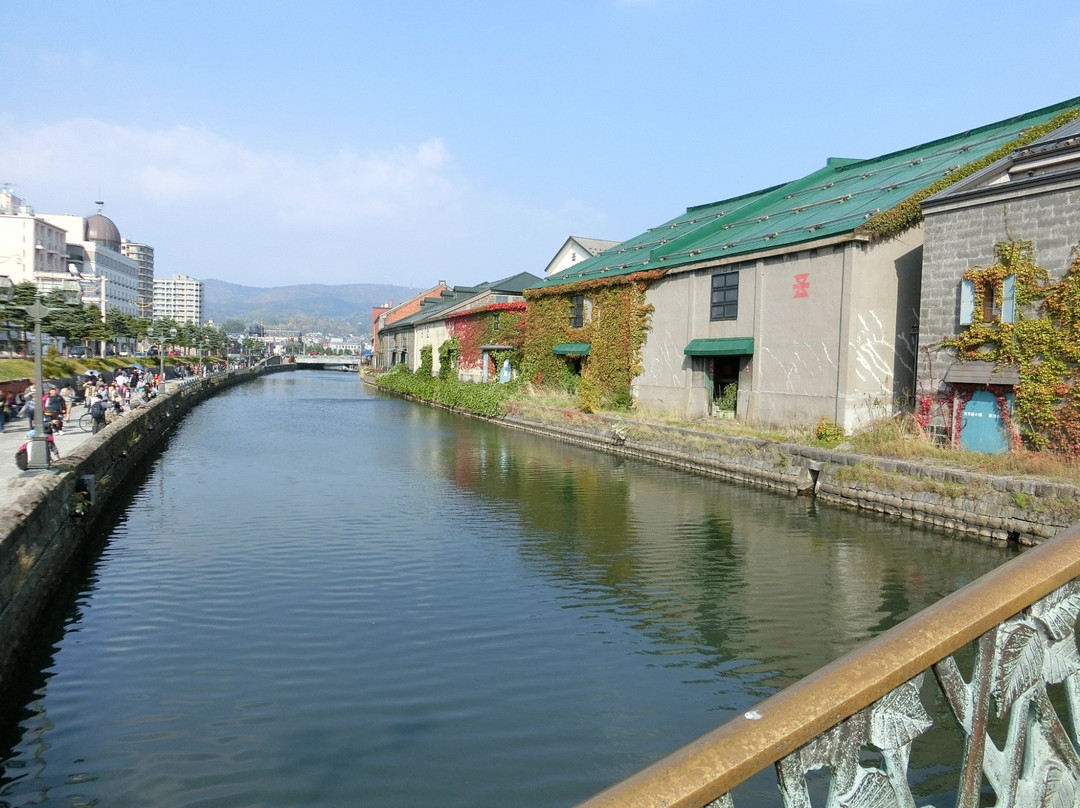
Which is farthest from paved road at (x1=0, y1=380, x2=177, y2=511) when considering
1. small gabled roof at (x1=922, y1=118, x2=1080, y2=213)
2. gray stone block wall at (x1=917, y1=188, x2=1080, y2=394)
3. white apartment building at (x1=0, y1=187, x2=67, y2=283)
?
white apartment building at (x1=0, y1=187, x2=67, y2=283)

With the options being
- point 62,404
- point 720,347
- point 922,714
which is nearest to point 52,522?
point 62,404

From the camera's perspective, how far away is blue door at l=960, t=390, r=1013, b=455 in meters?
18.0

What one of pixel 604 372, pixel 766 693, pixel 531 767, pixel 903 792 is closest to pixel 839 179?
pixel 604 372

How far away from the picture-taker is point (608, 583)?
40.6 ft

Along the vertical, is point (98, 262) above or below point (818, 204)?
above

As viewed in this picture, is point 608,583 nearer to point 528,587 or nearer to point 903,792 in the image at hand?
point 528,587

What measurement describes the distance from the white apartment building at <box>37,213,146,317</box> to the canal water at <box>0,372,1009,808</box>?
90.0m

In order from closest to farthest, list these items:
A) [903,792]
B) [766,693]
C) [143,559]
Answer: [903,792] < [766,693] < [143,559]

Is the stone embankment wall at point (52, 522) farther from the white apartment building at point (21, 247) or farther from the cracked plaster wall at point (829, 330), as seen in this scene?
the white apartment building at point (21, 247)

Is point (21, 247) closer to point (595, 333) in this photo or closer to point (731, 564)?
point (595, 333)

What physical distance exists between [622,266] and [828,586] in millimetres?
23810

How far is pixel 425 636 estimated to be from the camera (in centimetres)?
978

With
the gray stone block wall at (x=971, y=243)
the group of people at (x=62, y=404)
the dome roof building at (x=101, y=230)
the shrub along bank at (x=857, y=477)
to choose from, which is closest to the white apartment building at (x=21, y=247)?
the dome roof building at (x=101, y=230)

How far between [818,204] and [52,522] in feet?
77.8
